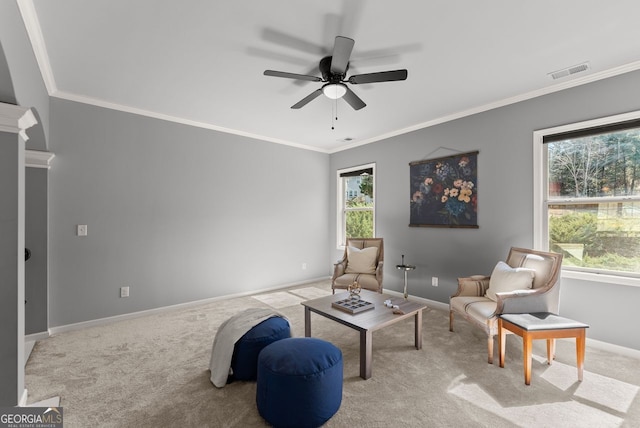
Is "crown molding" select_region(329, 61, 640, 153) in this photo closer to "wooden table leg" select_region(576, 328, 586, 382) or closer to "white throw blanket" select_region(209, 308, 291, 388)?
"wooden table leg" select_region(576, 328, 586, 382)

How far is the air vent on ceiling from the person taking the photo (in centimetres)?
274

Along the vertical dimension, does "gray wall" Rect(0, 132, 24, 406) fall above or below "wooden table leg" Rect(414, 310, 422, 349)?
above

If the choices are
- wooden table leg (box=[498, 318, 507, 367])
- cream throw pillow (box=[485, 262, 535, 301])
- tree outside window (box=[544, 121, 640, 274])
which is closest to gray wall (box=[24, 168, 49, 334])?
wooden table leg (box=[498, 318, 507, 367])

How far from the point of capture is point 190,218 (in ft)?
14.0

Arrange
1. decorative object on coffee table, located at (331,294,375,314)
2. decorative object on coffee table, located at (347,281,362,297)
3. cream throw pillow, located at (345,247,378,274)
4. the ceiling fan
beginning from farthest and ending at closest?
cream throw pillow, located at (345,247,378,274), decorative object on coffee table, located at (347,281,362,297), decorative object on coffee table, located at (331,294,375,314), the ceiling fan

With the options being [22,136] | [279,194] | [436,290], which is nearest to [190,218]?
[279,194]

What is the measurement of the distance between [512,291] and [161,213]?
421 centimetres

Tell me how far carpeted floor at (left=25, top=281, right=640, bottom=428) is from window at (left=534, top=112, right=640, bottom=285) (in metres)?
0.93

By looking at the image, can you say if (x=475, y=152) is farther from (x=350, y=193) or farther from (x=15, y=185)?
(x=15, y=185)

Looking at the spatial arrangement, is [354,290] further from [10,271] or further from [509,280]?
[10,271]

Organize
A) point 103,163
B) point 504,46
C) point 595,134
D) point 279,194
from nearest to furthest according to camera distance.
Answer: point 504,46, point 595,134, point 103,163, point 279,194

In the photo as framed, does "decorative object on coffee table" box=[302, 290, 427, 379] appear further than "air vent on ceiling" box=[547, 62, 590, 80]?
No

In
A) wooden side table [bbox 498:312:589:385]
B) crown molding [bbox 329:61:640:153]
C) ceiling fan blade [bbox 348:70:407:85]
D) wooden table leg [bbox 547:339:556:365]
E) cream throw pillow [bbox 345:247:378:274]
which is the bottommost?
wooden table leg [bbox 547:339:556:365]

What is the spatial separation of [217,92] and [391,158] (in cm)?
284
